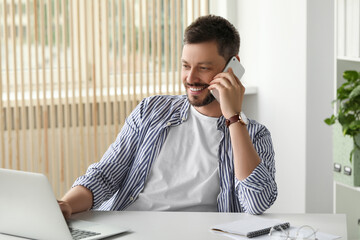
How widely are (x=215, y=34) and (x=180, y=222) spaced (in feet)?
2.45

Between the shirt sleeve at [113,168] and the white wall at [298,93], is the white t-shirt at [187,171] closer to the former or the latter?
the shirt sleeve at [113,168]

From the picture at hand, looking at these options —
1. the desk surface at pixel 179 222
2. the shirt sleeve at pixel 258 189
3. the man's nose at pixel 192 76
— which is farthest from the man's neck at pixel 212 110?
the desk surface at pixel 179 222

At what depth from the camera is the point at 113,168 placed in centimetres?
237

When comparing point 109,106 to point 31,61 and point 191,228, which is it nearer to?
point 31,61

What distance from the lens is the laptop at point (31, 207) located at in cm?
176

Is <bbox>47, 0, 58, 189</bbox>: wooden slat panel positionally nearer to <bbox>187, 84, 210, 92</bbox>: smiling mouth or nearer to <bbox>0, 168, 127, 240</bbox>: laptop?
<bbox>187, 84, 210, 92</bbox>: smiling mouth

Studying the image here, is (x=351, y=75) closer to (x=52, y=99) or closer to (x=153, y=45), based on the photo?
(x=153, y=45)

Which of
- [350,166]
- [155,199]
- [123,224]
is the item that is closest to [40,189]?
[123,224]

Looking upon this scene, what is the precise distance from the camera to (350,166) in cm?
312

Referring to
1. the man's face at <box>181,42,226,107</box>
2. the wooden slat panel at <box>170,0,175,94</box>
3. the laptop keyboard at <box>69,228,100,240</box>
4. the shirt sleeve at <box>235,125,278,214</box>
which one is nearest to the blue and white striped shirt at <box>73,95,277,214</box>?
the shirt sleeve at <box>235,125,278,214</box>

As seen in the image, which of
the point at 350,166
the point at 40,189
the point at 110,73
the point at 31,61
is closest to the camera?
the point at 40,189

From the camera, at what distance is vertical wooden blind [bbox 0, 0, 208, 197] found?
3840mm

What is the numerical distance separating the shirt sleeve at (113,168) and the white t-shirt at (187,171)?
105mm

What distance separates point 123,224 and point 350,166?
1.51 metres
